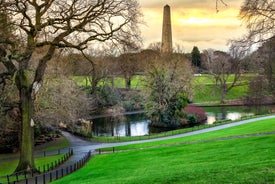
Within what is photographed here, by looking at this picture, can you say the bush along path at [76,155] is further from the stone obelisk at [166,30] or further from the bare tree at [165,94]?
the stone obelisk at [166,30]

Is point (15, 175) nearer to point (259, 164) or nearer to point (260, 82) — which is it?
point (259, 164)

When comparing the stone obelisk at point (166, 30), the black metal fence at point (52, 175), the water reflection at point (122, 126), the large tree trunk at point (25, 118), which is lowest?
the black metal fence at point (52, 175)

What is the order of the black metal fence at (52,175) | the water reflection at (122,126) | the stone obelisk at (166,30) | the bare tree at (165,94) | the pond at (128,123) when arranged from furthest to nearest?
the stone obelisk at (166,30) → the bare tree at (165,94) → the pond at (128,123) → the water reflection at (122,126) → the black metal fence at (52,175)

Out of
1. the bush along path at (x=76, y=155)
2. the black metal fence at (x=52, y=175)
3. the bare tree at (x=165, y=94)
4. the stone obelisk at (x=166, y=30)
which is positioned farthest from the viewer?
the stone obelisk at (x=166, y=30)

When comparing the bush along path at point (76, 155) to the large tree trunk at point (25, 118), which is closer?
the bush along path at point (76, 155)

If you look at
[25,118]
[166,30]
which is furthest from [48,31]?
[166,30]

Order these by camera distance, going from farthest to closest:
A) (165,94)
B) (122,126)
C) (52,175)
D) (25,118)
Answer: (122,126)
(165,94)
(25,118)
(52,175)

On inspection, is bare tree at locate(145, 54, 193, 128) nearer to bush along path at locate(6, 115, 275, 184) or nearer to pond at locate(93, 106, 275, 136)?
pond at locate(93, 106, 275, 136)

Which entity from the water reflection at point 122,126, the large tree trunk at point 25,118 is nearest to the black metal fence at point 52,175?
the large tree trunk at point 25,118

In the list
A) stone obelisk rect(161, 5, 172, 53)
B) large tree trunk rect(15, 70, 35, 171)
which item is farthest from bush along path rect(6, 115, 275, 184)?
stone obelisk rect(161, 5, 172, 53)

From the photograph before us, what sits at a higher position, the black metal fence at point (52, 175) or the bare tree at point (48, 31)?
the bare tree at point (48, 31)

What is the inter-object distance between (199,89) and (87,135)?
5323 centimetres

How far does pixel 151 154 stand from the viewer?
85.0ft

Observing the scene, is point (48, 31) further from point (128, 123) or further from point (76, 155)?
point (128, 123)
